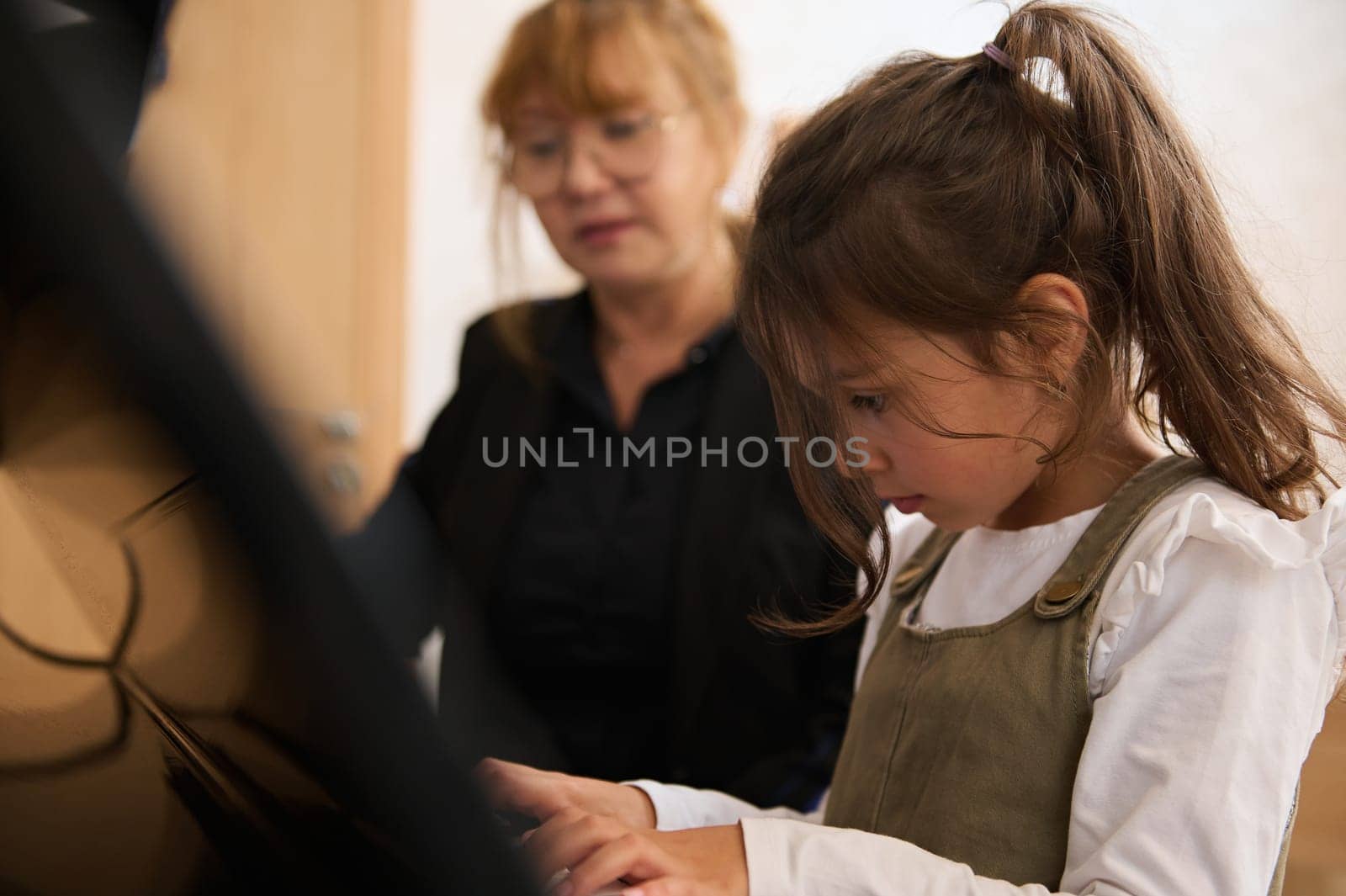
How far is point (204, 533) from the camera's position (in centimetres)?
26

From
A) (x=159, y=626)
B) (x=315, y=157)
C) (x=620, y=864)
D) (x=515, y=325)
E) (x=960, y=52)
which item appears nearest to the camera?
(x=159, y=626)

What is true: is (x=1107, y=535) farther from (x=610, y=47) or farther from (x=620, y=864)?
(x=610, y=47)

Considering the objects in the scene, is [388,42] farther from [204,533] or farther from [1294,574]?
[204,533]

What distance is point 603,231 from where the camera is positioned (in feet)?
4.34

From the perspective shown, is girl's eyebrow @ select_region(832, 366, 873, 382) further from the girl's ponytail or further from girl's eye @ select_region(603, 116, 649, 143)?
girl's eye @ select_region(603, 116, 649, 143)

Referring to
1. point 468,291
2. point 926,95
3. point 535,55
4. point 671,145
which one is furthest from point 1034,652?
point 468,291

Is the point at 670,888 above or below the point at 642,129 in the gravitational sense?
below

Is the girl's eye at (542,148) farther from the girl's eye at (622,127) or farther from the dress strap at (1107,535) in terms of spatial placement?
the dress strap at (1107,535)

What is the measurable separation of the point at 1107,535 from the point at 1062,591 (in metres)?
0.05

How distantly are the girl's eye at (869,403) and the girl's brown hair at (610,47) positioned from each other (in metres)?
0.63

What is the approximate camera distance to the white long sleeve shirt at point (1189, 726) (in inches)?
22.2

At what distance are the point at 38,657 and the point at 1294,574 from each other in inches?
23.5

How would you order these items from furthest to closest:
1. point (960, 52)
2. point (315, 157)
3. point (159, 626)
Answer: point (315, 157) → point (960, 52) → point (159, 626)

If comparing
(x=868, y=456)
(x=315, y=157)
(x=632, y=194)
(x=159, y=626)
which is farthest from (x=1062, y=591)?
(x=315, y=157)
